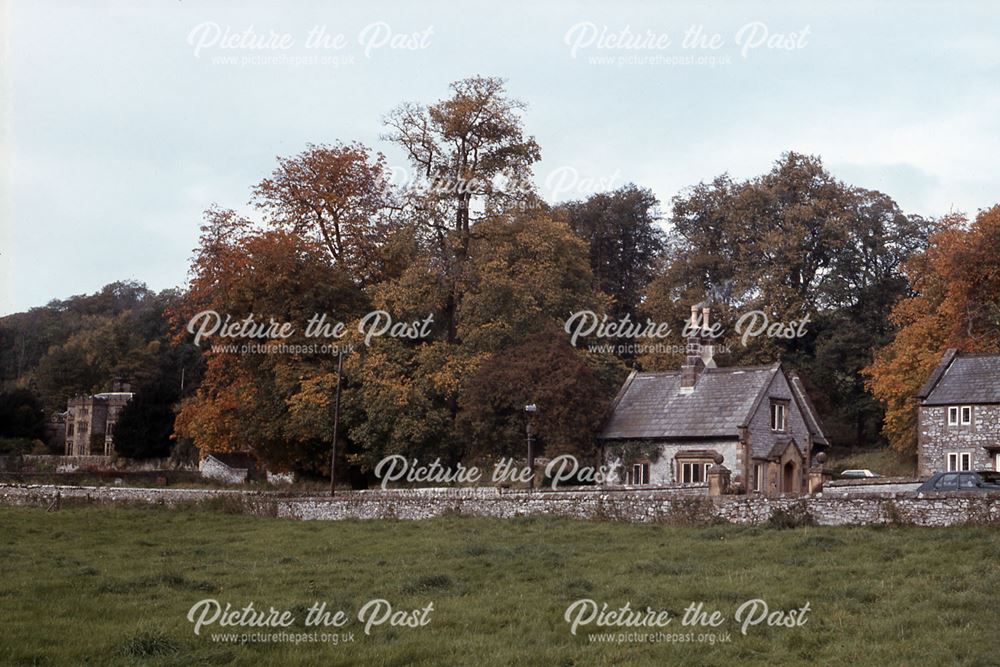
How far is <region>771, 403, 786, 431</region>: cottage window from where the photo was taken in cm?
4553

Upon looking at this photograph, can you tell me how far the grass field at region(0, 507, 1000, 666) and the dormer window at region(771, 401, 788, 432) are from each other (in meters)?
17.6

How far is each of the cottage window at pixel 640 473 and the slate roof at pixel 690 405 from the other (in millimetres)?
1109

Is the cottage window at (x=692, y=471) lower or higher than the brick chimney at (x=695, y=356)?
lower

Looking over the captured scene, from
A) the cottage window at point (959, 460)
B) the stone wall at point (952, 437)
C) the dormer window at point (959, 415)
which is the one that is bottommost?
the cottage window at point (959, 460)

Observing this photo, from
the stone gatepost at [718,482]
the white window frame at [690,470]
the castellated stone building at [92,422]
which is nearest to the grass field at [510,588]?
the stone gatepost at [718,482]

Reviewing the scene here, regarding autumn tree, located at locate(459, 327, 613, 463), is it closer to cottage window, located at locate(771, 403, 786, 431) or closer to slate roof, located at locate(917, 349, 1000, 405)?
cottage window, located at locate(771, 403, 786, 431)

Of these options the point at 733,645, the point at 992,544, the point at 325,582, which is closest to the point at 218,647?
the point at 325,582

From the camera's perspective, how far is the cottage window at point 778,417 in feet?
149

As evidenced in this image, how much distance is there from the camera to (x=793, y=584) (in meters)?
19.5

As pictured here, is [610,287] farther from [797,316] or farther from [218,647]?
[218,647]

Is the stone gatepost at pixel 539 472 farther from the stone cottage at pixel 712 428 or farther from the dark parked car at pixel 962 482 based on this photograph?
the dark parked car at pixel 962 482

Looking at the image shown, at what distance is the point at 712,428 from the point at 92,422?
63.6m

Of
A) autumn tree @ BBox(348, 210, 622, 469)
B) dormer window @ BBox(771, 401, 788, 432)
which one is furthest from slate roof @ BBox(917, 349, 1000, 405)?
autumn tree @ BBox(348, 210, 622, 469)

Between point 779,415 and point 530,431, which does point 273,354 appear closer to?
point 530,431
